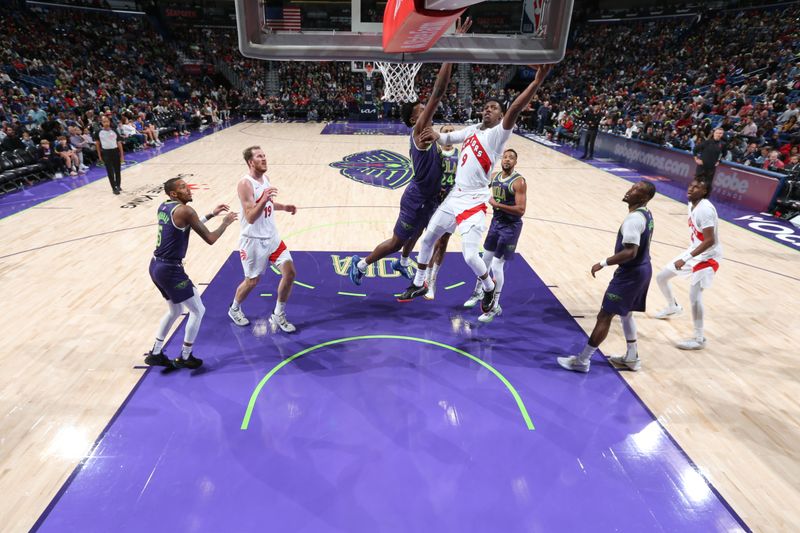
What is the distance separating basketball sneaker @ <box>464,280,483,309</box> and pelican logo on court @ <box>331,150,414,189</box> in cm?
623

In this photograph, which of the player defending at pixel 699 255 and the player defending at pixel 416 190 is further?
the player defending at pixel 416 190

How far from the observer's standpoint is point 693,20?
95.5 feet

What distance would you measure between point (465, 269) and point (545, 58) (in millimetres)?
3818

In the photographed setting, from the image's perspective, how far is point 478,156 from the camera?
5102 mm

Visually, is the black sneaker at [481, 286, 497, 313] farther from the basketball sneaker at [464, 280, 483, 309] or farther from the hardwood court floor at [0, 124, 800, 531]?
the hardwood court floor at [0, 124, 800, 531]

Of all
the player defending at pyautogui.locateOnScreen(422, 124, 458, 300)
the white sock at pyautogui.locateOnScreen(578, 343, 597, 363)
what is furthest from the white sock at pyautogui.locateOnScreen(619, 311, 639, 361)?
the player defending at pyautogui.locateOnScreen(422, 124, 458, 300)

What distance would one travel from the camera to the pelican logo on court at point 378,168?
1297cm

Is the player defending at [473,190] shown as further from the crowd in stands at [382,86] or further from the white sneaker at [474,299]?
the crowd in stands at [382,86]

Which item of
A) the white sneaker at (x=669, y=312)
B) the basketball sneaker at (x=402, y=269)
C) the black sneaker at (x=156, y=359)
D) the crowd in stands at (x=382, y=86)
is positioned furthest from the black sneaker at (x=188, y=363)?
the crowd in stands at (x=382, y=86)

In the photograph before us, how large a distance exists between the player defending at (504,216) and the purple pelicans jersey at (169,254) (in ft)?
10.8

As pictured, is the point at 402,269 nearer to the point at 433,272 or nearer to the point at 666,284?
the point at 433,272

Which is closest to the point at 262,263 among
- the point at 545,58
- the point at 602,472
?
the point at 545,58

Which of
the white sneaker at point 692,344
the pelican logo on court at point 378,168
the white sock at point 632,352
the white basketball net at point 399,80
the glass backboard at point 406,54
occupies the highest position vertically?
the glass backboard at point 406,54

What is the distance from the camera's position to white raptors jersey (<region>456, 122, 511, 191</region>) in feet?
16.1
